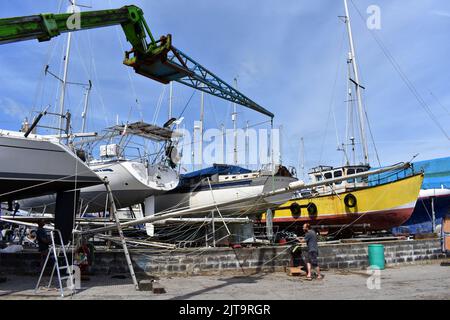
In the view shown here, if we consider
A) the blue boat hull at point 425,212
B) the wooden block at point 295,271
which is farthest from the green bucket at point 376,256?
the blue boat hull at point 425,212

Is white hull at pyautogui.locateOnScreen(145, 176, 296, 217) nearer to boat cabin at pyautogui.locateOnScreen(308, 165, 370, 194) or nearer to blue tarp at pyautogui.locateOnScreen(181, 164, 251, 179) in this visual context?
blue tarp at pyautogui.locateOnScreen(181, 164, 251, 179)

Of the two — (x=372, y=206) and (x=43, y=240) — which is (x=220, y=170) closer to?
(x=372, y=206)

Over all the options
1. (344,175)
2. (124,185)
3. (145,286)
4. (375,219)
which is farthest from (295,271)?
(344,175)

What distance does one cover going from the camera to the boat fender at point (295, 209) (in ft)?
69.4

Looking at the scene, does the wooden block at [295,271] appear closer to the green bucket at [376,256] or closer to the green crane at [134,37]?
the green bucket at [376,256]

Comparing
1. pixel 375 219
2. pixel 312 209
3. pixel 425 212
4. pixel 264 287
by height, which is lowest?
pixel 264 287

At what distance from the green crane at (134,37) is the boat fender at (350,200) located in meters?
6.41

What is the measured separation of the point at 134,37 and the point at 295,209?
13.4 meters

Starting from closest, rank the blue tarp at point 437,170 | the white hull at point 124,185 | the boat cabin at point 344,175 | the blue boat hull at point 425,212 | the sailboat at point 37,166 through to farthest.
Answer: the sailboat at point 37,166
the white hull at point 124,185
the boat cabin at point 344,175
the blue boat hull at point 425,212
the blue tarp at point 437,170

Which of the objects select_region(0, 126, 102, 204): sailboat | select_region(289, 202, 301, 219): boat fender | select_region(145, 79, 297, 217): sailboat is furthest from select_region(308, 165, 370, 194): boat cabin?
select_region(0, 126, 102, 204): sailboat

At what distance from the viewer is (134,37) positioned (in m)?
11.2

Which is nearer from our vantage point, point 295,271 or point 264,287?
point 264,287

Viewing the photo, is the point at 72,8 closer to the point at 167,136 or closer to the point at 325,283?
the point at 167,136
